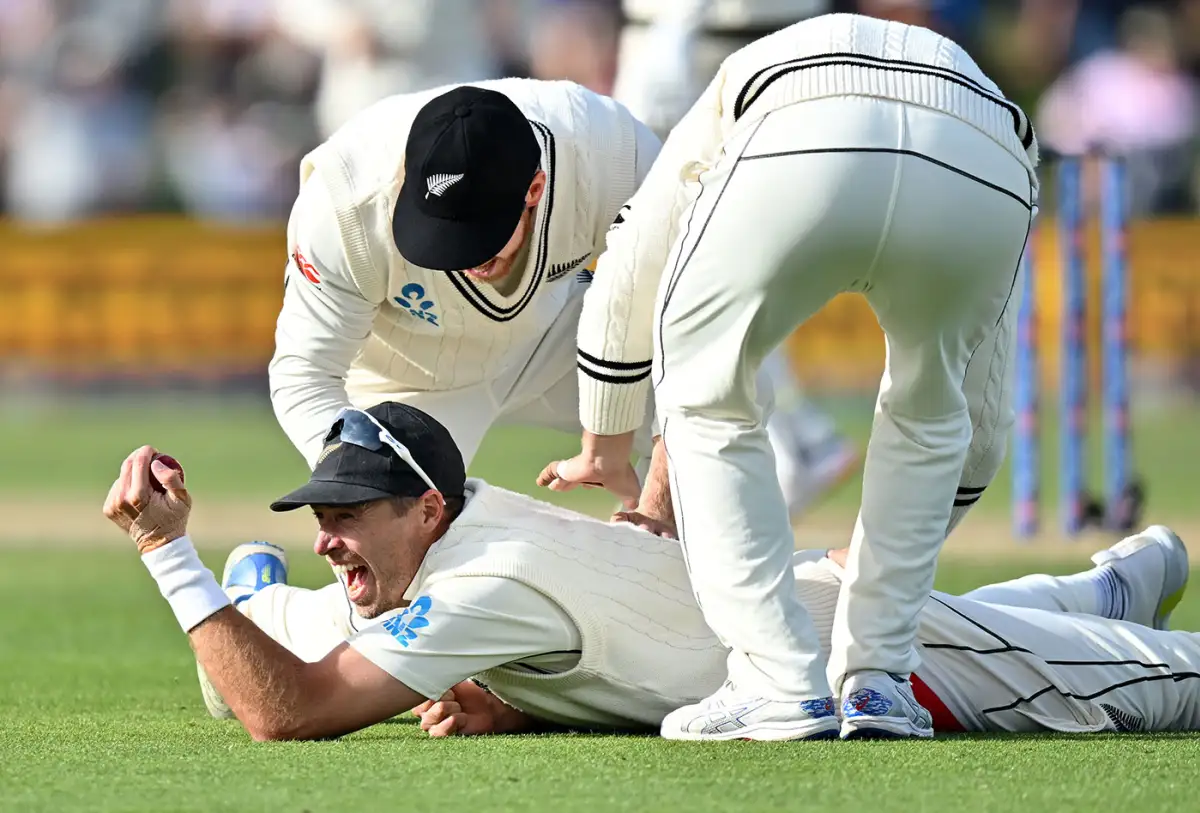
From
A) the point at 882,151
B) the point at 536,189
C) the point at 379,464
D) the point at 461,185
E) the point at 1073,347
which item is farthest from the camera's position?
the point at 1073,347

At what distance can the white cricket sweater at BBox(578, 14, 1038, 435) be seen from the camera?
420cm

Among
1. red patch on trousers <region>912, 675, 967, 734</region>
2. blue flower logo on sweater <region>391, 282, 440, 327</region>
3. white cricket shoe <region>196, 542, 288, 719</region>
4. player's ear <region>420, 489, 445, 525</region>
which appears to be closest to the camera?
player's ear <region>420, 489, 445, 525</region>

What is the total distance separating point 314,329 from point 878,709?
193 cm

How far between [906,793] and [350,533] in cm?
137

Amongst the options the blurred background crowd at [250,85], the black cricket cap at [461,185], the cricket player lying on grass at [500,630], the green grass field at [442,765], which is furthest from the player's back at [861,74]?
the blurred background crowd at [250,85]

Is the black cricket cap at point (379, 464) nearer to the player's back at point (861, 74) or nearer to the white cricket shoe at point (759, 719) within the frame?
the white cricket shoe at point (759, 719)

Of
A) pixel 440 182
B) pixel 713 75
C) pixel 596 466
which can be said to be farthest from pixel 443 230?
pixel 713 75

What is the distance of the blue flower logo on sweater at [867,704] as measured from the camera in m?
4.38

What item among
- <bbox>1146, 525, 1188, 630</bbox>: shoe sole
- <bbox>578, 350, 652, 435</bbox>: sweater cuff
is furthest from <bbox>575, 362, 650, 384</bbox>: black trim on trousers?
<bbox>1146, 525, 1188, 630</bbox>: shoe sole

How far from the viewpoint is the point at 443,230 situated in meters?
4.90

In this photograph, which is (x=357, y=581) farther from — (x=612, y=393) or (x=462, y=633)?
(x=612, y=393)

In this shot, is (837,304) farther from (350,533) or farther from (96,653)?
(350,533)

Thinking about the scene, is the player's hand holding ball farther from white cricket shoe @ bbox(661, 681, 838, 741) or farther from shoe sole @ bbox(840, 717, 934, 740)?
shoe sole @ bbox(840, 717, 934, 740)

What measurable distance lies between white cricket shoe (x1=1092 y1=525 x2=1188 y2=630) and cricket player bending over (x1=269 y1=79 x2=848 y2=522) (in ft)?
4.18
